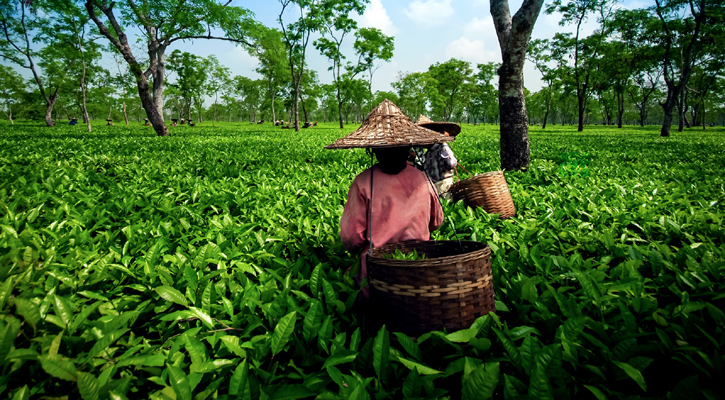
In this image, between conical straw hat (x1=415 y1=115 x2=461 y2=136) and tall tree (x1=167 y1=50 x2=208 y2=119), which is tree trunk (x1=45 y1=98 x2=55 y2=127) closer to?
tall tree (x1=167 y1=50 x2=208 y2=119)

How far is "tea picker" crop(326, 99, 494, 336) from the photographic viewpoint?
1609 millimetres

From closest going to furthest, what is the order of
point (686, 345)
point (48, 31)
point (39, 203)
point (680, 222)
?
point (686, 345) → point (680, 222) → point (39, 203) → point (48, 31)

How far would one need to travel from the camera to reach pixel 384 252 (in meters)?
2.18

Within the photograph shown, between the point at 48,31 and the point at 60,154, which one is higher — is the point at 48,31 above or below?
above

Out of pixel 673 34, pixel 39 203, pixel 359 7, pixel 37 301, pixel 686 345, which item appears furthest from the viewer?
pixel 359 7

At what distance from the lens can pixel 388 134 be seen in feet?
7.02

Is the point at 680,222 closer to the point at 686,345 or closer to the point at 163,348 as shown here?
the point at 686,345

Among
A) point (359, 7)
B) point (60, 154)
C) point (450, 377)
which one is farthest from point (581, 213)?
point (359, 7)

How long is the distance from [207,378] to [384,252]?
1.23 metres

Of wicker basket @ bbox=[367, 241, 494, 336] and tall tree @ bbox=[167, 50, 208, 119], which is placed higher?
tall tree @ bbox=[167, 50, 208, 119]

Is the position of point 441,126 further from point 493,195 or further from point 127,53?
point 127,53

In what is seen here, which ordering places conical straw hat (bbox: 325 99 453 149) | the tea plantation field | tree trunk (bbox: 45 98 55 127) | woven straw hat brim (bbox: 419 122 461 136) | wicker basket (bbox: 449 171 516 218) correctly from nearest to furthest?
the tea plantation field → conical straw hat (bbox: 325 99 453 149) → wicker basket (bbox: 449 171 516 218) → woven straw hat brim (bbox: 419 122 461 136) → tree trunk (bbox: 45 98 55 127)

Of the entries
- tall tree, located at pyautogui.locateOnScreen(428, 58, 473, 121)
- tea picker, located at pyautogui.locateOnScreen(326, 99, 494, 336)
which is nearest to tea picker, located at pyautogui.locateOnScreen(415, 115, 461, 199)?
tea picker, located at pyautogui.locateOnScreen(326, 99, 494, 336)

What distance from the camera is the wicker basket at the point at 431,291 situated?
5.20 feet
